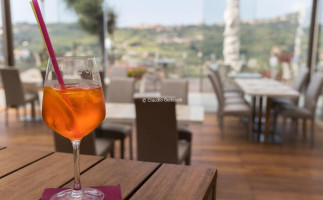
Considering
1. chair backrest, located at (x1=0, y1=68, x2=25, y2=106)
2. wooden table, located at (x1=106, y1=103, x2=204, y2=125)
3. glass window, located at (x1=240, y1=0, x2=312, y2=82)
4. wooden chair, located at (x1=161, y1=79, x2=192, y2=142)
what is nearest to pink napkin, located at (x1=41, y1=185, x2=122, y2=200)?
wooden table, located at (x1=106, y1=103, x2=204, y2=125)

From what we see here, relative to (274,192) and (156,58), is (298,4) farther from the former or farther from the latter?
(274,192)

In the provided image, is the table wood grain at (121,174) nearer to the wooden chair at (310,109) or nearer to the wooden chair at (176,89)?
the wooden chair at (176,89)

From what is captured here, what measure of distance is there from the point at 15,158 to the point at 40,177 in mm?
165

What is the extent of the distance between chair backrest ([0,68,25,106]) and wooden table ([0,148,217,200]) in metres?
4.02

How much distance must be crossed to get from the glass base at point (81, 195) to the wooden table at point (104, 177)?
4 centimetres

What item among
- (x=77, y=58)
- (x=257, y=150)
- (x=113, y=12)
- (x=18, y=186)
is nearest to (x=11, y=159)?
(x=18, y=186)

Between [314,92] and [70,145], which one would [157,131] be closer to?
[70,145]

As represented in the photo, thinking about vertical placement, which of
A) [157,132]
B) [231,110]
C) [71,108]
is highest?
[71,108]

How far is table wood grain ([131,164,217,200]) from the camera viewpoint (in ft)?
2.14

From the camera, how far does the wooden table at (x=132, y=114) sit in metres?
2.64

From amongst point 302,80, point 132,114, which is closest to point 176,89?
point 132,114

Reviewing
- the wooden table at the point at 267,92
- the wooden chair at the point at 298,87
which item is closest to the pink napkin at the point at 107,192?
the wooden table at the point at 267,92

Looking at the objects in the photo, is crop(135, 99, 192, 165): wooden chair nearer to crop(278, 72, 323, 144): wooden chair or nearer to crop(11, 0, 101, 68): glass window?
crop(278, 72, 323, 144): wooden chair

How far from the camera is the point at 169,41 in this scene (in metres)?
6.06
